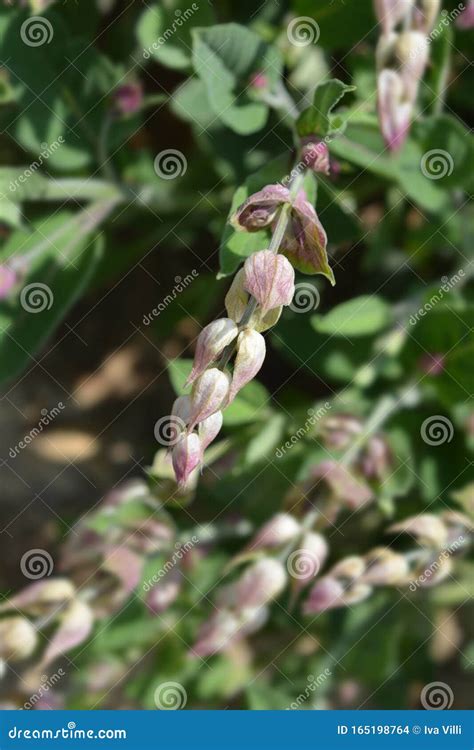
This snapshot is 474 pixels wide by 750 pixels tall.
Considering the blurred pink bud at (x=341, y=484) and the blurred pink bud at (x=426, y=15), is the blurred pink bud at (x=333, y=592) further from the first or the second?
the blurred pink bud at (x=426, y=15)

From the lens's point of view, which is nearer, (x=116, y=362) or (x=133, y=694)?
(x=133, y=694)

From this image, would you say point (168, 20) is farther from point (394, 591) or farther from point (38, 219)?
point (394, 591)

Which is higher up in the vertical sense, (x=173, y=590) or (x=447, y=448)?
(x=447, y=448)

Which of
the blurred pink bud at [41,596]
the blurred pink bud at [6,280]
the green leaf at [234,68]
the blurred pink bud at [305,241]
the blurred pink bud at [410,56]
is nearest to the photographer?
the blurred pink bud at [305,241]

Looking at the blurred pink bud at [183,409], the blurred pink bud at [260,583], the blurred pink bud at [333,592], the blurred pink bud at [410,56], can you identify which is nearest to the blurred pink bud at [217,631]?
the blurred pink bud at [260,583]

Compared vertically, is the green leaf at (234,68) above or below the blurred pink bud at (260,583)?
above

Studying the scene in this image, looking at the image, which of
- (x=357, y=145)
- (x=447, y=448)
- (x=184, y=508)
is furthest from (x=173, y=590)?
(x=357, y=145)
